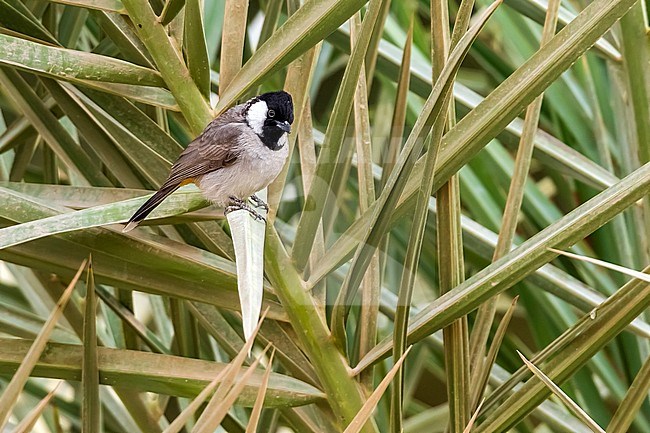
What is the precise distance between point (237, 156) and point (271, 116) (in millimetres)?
150

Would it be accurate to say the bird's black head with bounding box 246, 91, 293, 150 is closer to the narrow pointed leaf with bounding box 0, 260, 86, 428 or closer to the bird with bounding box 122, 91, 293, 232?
the bird with bounding box 122, 91, 293, 232

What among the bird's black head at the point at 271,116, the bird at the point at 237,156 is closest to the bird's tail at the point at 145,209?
the bird at the point at 237,156

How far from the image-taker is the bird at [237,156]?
823 millimetres

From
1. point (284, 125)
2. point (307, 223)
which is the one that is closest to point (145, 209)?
point (307, 223)

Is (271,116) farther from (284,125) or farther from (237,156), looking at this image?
(237,156)

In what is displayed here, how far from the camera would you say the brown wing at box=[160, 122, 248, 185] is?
2.73 feet

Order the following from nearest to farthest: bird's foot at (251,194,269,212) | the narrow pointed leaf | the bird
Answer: the narrow pointed leaf → the bird → bird's foot at (251,194,269,212)

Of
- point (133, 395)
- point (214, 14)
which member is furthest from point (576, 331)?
point (214, 14)

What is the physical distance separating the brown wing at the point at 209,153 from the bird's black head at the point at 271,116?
22 millimetres

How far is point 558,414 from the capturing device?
102 cm

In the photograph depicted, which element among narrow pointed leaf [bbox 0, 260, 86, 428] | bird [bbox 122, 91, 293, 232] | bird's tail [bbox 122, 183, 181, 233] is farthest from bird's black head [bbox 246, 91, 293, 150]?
narrow pointed leaf [bbox 0, 260, 86, 428]

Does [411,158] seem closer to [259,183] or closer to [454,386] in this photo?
[454,386]

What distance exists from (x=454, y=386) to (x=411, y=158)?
0.66 ft

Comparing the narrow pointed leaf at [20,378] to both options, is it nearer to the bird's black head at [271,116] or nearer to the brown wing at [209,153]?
the brown wing at [209,153]
